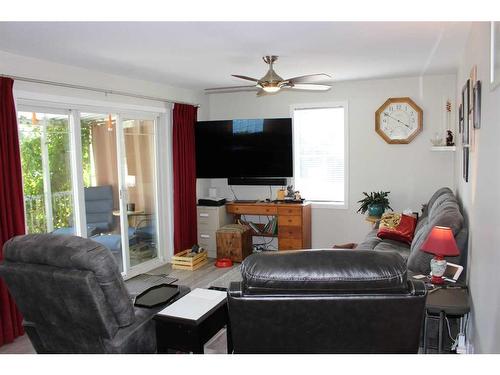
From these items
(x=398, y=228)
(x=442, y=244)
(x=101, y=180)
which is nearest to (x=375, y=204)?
(x=398, y=228)

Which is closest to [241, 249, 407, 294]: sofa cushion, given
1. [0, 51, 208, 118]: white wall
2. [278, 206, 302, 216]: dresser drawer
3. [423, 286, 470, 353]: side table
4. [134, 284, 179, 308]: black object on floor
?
[423, 286, 470, 353]: side table

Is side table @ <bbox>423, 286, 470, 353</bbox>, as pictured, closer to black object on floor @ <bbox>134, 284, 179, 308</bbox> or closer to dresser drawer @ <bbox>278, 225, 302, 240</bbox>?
black object on floor @ <bbox>134, 284, 179, 308</bbox>

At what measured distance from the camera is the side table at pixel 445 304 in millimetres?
2205

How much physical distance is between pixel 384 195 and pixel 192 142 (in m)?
2.68

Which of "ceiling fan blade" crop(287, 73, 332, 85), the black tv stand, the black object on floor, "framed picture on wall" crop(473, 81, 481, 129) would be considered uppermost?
"ceiling fan blade" crop(287, 73, 332, 85)

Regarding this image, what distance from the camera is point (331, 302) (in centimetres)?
145

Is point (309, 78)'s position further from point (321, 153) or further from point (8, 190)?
point (8, 190)

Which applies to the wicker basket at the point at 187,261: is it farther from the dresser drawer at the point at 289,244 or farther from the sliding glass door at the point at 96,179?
the dresser drawer at the point at 289,244

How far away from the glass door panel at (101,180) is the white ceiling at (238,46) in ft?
2.03

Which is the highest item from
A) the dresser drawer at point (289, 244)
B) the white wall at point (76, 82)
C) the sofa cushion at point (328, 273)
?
the white wall at point (76, 82)

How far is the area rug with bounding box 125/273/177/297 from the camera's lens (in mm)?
4492

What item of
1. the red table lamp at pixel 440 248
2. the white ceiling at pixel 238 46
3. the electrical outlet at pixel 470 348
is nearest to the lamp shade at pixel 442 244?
the red table lamp at pixel 440 248

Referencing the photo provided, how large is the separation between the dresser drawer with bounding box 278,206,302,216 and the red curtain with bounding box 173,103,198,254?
1249mm
